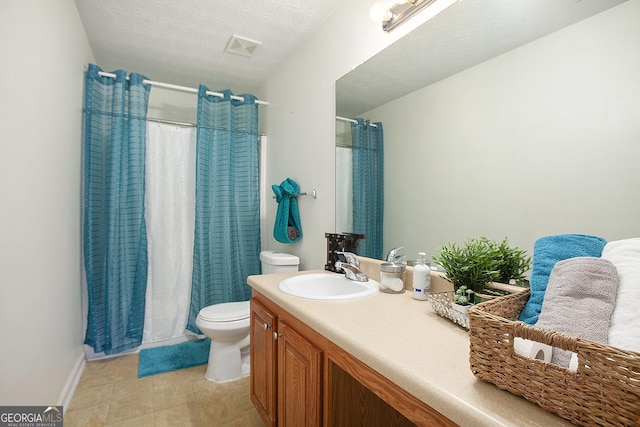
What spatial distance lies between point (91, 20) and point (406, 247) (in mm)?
2477

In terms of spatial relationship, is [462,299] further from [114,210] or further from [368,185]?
[114,210]

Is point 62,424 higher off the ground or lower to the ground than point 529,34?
lower

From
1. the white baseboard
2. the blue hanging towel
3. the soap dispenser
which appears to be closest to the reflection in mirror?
the soap dispenser

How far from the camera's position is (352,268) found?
1.52 metres

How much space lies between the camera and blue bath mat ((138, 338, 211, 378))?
7.03 ft

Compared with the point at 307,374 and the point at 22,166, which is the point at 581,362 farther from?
the point at 22,166

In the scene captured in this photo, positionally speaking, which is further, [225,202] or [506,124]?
[225,202]

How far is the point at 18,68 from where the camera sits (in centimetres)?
113

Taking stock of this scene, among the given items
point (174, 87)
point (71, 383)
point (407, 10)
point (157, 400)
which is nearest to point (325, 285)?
point (157, 400)

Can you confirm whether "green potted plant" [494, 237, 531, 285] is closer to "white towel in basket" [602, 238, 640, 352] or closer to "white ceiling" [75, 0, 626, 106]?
"white towel in basket" [602, 238, 640, 352]

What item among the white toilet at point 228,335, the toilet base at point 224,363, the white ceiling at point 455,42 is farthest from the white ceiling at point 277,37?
the toilet base at point 224,363

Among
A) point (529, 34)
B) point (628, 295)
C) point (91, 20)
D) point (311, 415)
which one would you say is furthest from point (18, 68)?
point (628, 295)

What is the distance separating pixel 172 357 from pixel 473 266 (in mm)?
2330

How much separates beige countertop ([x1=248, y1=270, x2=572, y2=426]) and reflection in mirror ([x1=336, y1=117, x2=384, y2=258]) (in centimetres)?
43
